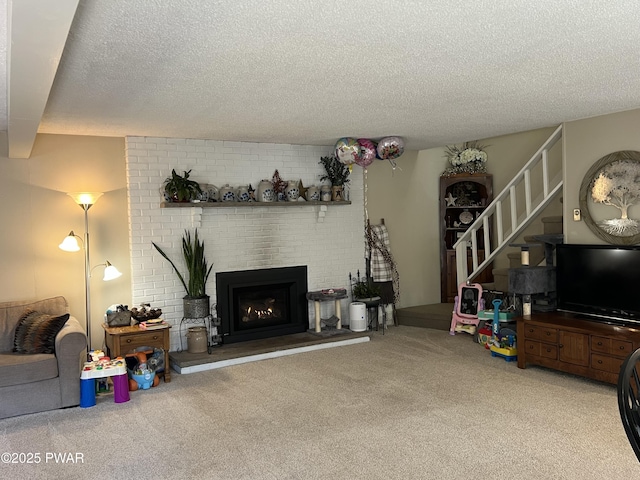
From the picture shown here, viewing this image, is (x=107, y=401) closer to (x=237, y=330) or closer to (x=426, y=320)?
(x=237, y=330)

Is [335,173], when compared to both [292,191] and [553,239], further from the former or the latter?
[553,239]

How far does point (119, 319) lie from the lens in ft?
17.1

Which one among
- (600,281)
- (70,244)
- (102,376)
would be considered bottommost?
(102,376)

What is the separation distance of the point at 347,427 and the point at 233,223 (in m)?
3.06

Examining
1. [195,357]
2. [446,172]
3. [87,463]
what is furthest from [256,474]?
[446,172]

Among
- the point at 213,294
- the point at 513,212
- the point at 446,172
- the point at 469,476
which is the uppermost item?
the point at 446,172

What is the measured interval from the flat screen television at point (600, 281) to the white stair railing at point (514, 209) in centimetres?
90

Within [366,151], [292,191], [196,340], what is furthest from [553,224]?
[196,340]

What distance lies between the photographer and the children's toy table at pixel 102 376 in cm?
448

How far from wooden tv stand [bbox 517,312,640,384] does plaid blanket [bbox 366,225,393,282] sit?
2.28 meters

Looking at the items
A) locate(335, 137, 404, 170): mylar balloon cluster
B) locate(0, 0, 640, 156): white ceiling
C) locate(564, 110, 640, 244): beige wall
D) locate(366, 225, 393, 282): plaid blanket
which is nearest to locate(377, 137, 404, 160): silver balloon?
locate(335, 137, 404, 170): mylar balloon cluster

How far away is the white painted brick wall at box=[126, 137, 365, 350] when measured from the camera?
5727 millimetres

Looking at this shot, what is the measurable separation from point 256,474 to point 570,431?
209 centimetres

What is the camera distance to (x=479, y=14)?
252 cm
